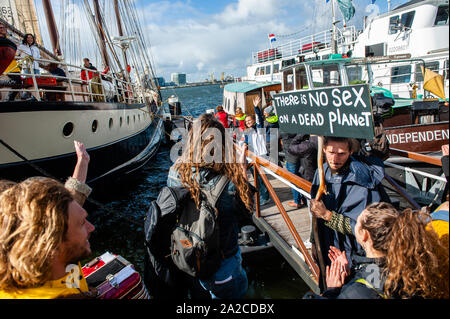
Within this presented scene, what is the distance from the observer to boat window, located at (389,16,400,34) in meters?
11.0

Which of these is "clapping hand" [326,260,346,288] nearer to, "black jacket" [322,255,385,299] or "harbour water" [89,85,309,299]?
"black jacket" [322,255,385,299]

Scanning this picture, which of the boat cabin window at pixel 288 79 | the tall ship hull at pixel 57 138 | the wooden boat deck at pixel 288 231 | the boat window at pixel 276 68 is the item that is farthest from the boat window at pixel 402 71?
the boat window at pixel 276 68

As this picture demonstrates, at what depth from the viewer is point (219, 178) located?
6.73 feet

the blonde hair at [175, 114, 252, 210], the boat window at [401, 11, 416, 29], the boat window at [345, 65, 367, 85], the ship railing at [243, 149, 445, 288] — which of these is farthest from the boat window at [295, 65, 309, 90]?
the blonde hair at [175, 114, 252, 210]

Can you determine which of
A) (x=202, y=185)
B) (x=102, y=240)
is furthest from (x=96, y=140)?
(x=202, y=185)

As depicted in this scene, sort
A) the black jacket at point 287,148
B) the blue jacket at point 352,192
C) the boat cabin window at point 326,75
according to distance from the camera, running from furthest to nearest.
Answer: the boat cabin window at point 326,75, the black jacket at point 287,148, the blue jacket at point 352,192

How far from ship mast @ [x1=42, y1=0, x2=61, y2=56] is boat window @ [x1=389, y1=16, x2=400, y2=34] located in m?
17.9

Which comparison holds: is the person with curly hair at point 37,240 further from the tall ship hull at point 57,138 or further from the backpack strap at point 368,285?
the tall ship hull at point 57,138

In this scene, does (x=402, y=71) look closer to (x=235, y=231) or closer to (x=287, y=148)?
(x=287, y=148)

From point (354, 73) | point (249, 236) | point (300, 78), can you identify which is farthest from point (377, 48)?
point (249, 236)

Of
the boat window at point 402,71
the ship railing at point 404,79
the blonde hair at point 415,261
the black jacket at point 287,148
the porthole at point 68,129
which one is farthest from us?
the boat window at point 402,71

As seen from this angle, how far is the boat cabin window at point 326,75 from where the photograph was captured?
28.2 ft

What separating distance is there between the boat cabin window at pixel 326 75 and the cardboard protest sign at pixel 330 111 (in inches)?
285
